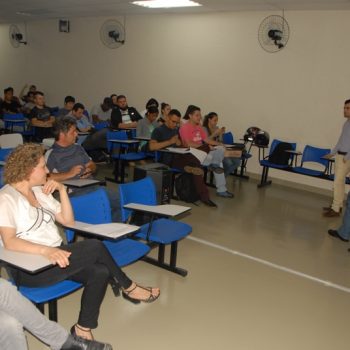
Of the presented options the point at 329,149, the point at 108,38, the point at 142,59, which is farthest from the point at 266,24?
the point at 108,38

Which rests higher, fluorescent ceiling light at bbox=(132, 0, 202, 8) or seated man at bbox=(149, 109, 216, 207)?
fluorescent ceiling light at bbox=(132, 0, 202, 8)

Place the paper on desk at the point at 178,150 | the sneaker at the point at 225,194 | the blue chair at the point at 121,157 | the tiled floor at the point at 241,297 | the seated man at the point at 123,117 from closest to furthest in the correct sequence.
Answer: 1. the tiled floor at the point at 241,297
2. the paper on desk at the point at 178,150
3. the sneaker at the point at 225,194
4. the blue chair at the point at 121,157
5. the seated man at the point at 123,117

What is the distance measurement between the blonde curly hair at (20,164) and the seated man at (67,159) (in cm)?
105

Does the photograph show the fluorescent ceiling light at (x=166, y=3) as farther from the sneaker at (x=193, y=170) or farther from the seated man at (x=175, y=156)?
the sneaker at (x=193, y=170)

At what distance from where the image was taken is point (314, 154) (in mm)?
6047

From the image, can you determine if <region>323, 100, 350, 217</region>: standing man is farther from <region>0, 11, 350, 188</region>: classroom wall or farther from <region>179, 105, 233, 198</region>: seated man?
<region>179, 105, 233, 198</region>: seated man

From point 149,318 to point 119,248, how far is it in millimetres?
489

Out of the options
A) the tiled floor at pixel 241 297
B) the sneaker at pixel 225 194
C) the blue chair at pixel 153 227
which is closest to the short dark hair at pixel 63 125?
the blue chair at pixel 153 227

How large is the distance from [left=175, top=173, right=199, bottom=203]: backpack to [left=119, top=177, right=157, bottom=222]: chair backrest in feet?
6.09

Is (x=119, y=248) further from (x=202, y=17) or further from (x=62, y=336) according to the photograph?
(x=202, y=17)

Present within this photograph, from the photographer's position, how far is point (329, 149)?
6074 mm

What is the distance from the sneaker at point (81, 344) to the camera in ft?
6.47

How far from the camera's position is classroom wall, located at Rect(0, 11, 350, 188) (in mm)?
6004

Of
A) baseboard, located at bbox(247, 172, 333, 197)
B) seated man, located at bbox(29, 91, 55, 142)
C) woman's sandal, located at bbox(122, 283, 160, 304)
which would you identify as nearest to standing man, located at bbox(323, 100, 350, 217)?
baseboard, located at bbox(247, 172, 333, 197)
